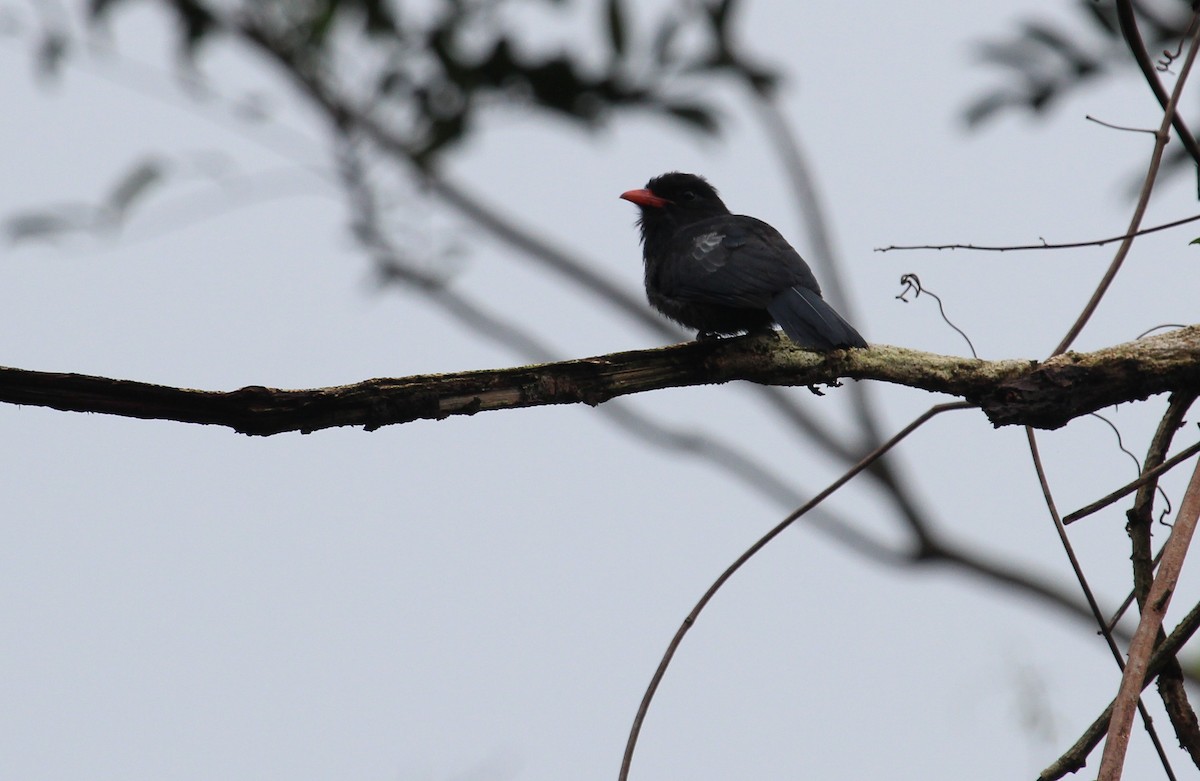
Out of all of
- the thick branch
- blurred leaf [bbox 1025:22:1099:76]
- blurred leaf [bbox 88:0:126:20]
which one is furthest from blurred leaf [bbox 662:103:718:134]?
the thick branch

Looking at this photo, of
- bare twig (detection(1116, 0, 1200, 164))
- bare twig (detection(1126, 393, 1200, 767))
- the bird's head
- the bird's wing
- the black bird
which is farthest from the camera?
the bird's head

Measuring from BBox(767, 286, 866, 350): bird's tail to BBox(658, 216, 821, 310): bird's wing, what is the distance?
0.27 m

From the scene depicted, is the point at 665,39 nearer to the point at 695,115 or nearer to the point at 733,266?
the point at 695,115

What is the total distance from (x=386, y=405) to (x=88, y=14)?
4.47 m

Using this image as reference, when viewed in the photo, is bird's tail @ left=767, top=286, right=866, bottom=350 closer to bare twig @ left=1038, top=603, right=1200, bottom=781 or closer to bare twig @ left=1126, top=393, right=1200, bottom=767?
bare twig @ left=1126, top=393, right=1200, bottom=767

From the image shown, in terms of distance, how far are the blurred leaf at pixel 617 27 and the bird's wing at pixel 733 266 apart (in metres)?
1.00

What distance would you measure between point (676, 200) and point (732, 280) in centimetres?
175

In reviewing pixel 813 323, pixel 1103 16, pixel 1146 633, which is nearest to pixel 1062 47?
pixel 1103 16

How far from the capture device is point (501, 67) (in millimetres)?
5820

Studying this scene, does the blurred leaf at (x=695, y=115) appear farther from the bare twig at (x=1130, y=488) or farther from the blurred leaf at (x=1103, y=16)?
the bare twig at (x=1130, y=488)

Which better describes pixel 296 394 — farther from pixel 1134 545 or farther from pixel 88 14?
pixel 88 14

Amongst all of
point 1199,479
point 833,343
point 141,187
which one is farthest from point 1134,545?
point 141,187

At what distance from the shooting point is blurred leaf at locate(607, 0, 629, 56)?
17.8 feet

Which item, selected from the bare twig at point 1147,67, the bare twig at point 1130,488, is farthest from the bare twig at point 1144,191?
the bare twig at point 1130,488
